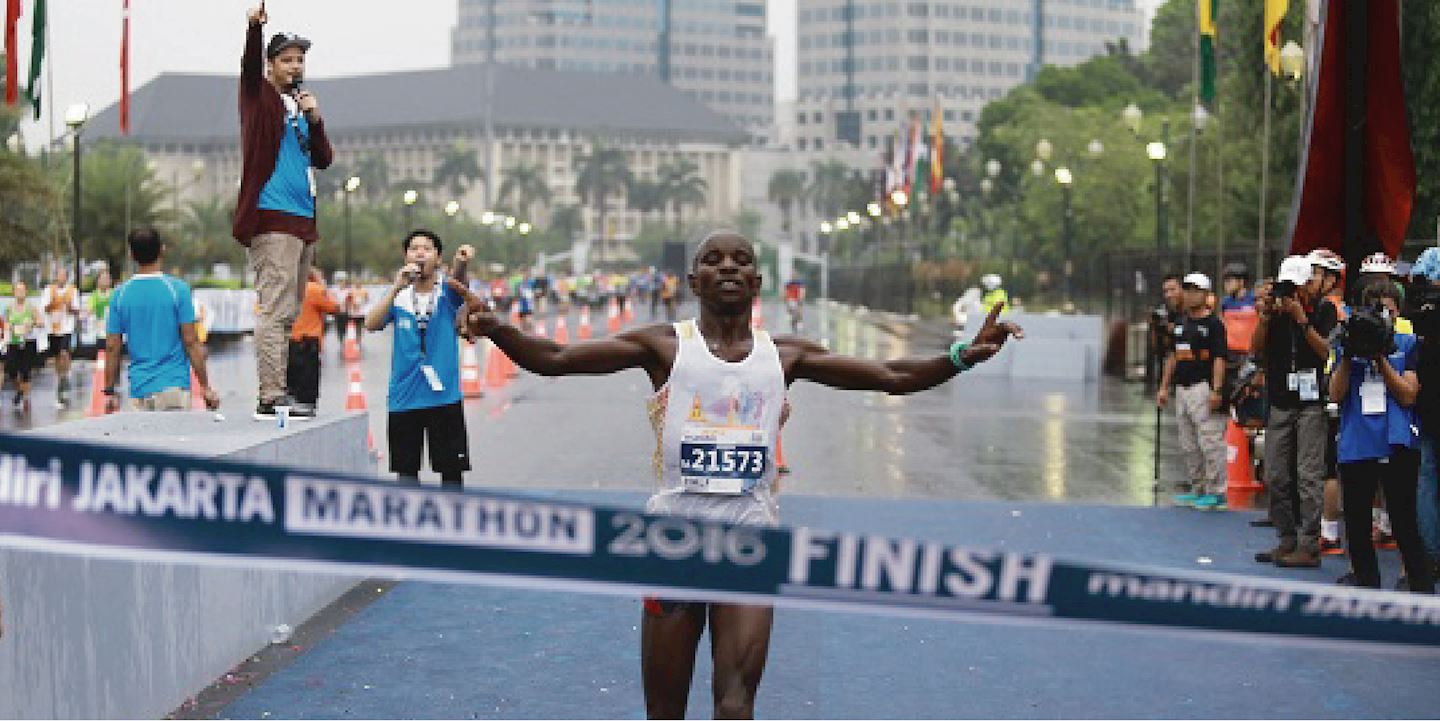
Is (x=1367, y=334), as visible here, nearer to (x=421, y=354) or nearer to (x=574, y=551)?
(x=421, y=354)

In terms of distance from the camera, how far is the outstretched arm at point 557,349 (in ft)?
18.0

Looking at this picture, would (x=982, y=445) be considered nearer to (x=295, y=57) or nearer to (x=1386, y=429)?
(x=1386, y=429)

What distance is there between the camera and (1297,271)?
10617mm

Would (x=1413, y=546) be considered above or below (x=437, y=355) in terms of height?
below

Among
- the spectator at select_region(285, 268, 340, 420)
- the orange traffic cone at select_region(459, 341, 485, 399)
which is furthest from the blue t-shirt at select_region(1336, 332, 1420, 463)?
the orange traffic cone at select_region(459, 341, 485, 399)

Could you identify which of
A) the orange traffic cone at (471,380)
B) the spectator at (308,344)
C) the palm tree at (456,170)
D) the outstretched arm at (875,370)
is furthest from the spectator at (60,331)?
the palm tree at (456,170)

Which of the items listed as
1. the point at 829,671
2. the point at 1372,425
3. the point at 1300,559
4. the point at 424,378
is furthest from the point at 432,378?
the point at 1300,559

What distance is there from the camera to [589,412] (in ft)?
76.2

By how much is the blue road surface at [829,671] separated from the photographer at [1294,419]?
2.40m

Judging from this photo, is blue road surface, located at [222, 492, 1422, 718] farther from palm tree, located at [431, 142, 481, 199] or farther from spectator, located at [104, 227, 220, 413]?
palm tree, located at [431, 142, 481, 199]

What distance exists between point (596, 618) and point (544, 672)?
1.36 metres

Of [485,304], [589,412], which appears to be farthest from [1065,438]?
[485,304]

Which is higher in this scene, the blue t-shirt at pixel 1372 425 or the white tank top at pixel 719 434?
the white tank top at pixel 719 434

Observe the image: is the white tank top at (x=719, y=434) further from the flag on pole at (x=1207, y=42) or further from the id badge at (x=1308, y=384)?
the flag on pole at (x=1207, y=42)
